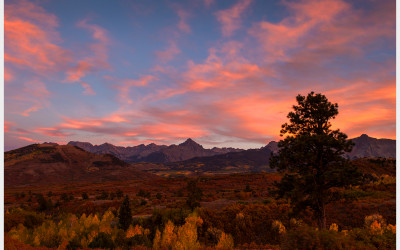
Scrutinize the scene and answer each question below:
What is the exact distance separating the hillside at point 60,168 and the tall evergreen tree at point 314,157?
135 meters

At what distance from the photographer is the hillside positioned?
4961 inches

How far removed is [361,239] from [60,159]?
7148 inches

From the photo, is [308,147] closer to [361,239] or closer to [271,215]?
[361,239]

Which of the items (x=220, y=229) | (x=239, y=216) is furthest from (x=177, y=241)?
(x=239, y=216)

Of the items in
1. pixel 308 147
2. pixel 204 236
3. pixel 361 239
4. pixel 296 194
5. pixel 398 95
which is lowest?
pixel 204 236

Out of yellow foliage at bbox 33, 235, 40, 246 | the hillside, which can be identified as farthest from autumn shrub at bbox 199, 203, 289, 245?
the hillside

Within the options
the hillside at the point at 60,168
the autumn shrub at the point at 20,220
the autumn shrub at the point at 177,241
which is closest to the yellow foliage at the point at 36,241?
the autumn shrub at the point at 177,241

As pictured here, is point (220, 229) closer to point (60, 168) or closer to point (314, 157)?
point (314, 157)

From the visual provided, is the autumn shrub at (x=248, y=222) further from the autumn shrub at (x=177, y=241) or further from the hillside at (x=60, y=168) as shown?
the hillside at (x=60, y=168)

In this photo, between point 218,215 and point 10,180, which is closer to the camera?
point 218,215

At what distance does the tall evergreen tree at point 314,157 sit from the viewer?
494 inches

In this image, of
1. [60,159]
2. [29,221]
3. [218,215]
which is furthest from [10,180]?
[218,215]

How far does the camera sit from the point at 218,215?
19969 millimetres

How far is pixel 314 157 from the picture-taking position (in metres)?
12.5
